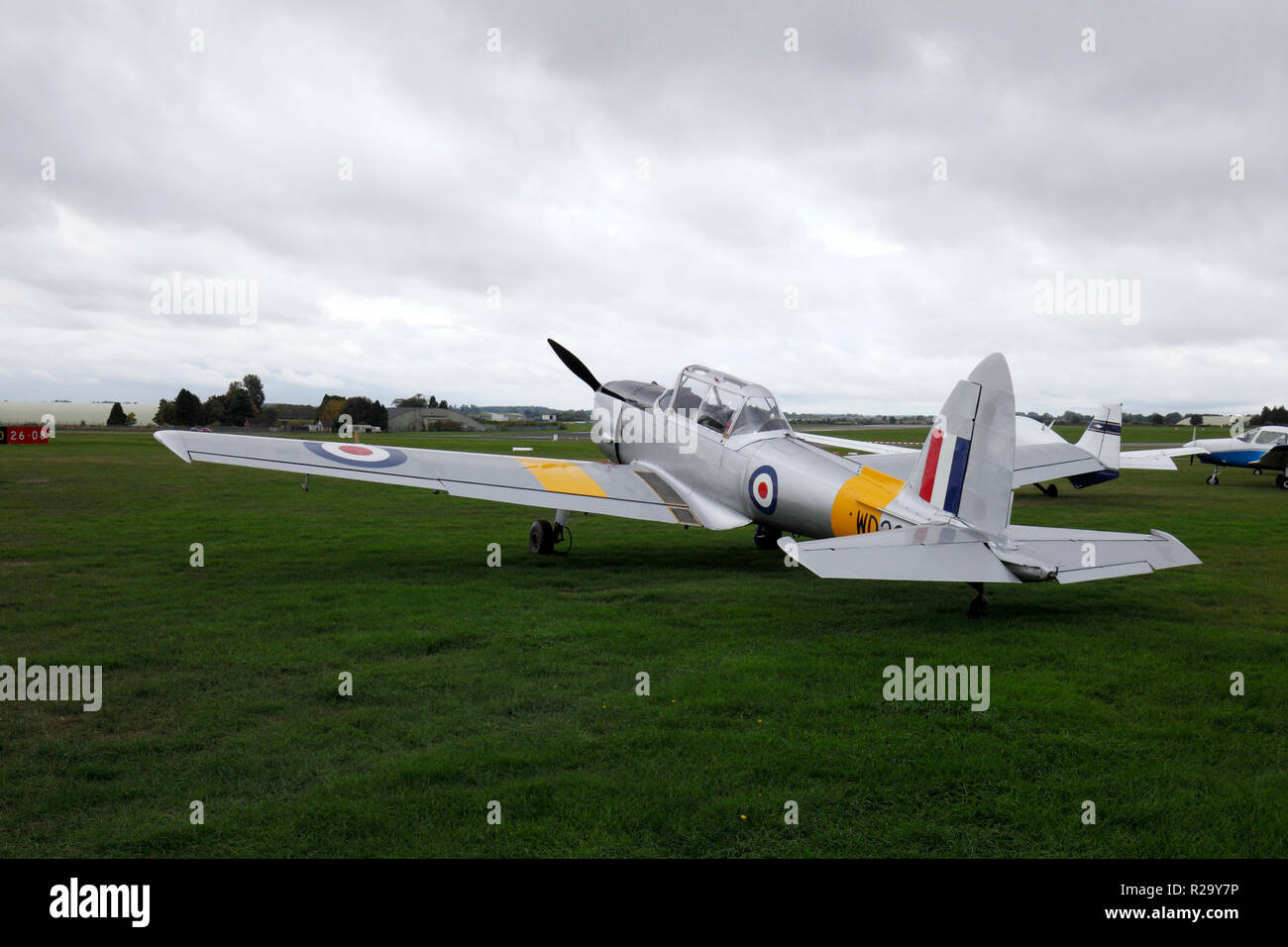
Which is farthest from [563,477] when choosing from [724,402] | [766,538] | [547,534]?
[766,538]

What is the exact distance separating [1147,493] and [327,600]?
74.0 feet

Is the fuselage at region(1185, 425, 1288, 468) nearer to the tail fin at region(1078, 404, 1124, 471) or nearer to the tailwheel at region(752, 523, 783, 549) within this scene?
the tail fin at region(1078, 404, 1124, 471)

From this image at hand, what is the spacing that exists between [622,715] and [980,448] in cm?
421

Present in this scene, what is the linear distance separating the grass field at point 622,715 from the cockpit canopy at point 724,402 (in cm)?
198

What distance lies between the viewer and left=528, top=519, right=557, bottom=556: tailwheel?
11.1 meters

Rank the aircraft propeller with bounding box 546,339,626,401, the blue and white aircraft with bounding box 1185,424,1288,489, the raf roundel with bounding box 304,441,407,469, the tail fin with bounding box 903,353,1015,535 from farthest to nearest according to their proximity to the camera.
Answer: the blue and white aircraft with bounding box 1185,424,1288,489 < the aircraft propeller with bounding box 546,339,626,401 < the raf roundel with bounding box 304,441,407,469 < the tail fin with bounding box 903,353,1015,535

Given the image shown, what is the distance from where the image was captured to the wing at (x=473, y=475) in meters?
9.88

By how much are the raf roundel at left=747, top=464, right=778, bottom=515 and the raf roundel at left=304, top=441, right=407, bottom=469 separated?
4853 millimetres

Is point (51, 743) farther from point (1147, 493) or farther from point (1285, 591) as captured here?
point (1147, 493)

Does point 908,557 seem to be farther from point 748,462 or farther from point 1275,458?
point 1275,458

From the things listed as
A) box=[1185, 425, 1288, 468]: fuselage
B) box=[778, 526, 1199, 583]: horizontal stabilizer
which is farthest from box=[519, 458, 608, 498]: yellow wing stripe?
→ box=[1185, 425, 1288, 468]: fuselage

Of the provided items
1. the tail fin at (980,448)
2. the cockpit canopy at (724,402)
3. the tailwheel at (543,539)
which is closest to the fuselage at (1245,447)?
the cockpit canopy at (724,402)
